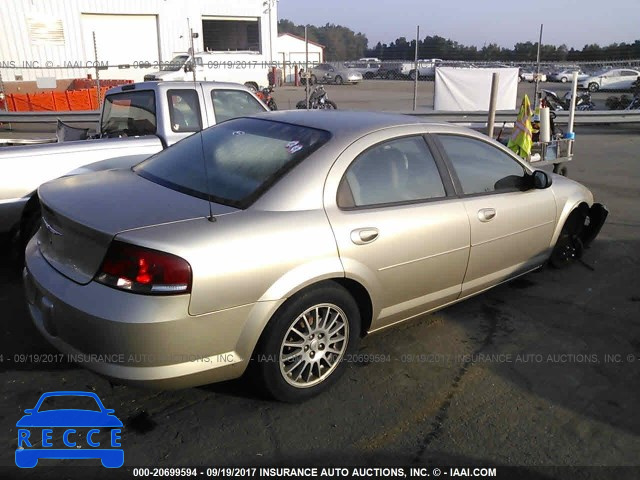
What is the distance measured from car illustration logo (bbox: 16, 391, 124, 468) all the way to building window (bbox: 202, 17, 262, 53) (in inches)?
1440

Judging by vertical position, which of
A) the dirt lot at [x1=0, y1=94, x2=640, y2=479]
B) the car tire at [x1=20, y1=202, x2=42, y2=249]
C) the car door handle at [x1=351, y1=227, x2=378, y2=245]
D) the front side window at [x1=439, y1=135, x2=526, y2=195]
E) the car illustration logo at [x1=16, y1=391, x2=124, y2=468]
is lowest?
the dirt lot at [x1=0, y1=94, x2=640, y2=479]

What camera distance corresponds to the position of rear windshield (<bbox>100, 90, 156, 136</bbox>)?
19.9 ft

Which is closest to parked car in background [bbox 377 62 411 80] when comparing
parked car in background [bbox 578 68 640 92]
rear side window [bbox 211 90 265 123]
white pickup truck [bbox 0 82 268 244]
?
parked car in background [bbox 578 68 640 92]

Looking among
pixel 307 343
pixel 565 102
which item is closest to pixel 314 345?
pixel 307 343

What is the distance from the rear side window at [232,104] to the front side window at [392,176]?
9.70 ft

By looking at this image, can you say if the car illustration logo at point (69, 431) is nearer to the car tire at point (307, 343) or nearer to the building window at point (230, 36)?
the car tire at point (307, 343)

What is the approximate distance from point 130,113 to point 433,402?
477 cm

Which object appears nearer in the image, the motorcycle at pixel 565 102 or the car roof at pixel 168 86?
the car roof at pixel 168 86

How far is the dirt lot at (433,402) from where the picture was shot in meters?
2.82

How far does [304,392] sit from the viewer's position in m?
3.21

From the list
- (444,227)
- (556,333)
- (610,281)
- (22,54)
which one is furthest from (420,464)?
(22,54)

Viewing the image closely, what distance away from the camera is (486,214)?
13.0 feet

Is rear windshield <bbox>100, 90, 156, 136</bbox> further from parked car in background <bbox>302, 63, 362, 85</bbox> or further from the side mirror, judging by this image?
parked car in background <bbox>302, 63, 362, 85</bbox>

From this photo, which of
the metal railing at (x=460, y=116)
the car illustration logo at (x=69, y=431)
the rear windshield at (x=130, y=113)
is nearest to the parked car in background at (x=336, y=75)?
the metal railing at (x=460, y=116)
